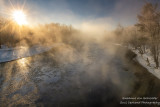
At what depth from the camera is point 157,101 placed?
288 inches

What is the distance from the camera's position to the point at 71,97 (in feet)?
26.3

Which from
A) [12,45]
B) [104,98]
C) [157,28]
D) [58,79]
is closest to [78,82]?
[58,79]

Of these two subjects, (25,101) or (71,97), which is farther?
(71,97)

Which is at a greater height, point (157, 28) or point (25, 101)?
point (157, 28)

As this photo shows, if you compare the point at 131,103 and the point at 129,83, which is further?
the point at 129,83

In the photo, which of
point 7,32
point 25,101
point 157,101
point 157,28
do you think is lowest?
point 157,101

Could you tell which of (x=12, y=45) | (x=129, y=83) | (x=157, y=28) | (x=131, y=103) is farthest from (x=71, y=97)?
(x=12, y=45)

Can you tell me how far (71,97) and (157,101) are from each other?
6795mm

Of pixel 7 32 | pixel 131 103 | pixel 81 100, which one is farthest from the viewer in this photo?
pixel 7 32

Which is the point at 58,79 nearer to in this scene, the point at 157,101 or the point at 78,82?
the point at 78,82

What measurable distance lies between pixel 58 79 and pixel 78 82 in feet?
8.36

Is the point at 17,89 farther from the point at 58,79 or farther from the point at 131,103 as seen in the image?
the point at 131,103

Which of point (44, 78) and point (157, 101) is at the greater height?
point (44, 78)

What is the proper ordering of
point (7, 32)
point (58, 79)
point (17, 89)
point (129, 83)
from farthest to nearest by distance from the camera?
point (7, 32), point (58, 79), point (129, 83), point (17, 89)
